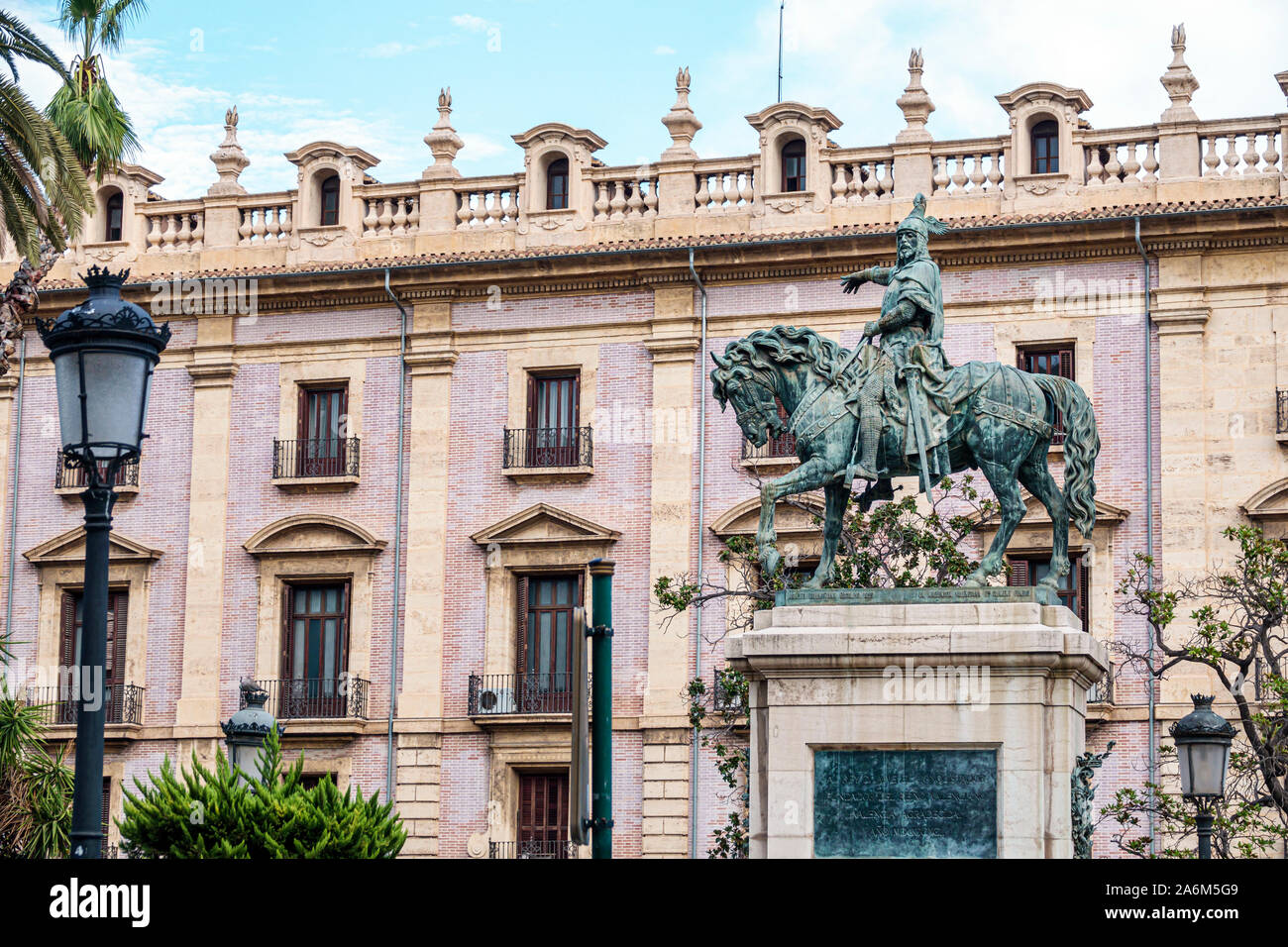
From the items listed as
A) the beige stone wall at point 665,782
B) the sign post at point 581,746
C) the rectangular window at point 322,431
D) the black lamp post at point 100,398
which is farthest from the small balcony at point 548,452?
the sign post at point 581,746

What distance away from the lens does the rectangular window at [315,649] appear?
122 feet

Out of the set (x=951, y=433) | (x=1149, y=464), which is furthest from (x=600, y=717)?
(x=1149, y=464)

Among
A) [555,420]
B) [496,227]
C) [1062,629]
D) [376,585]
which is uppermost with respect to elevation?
[496,227]

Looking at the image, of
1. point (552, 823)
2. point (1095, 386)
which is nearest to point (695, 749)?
point (552, 823)

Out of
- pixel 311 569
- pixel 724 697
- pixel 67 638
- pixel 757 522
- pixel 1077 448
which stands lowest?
pixel 724 697

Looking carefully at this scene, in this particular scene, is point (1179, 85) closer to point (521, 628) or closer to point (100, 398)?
point (521, 628)

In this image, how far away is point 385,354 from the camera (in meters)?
38.6

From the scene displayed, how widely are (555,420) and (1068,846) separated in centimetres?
2370

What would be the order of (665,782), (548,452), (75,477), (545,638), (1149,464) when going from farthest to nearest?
(75,477), (548,452), (545,638), (665,782), (1149,464)

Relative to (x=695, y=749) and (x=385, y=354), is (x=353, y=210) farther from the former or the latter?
(x=695, y=749)

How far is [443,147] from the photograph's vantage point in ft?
127

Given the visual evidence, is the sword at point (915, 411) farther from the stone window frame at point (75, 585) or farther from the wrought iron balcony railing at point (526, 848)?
the stone window frame at point (75, 585)

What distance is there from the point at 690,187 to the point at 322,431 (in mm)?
7616

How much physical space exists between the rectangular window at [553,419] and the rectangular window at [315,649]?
4.05 metres
